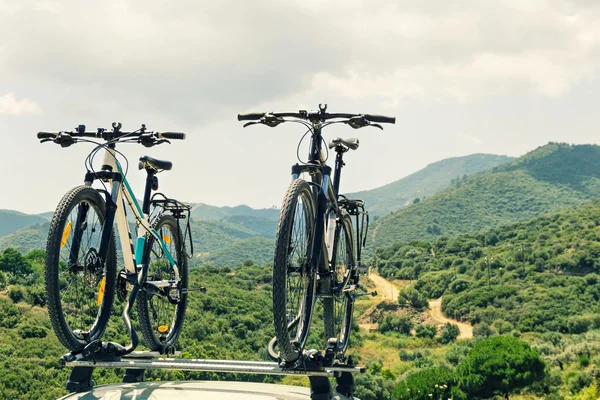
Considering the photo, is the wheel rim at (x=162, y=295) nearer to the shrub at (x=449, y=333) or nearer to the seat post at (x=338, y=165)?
the seat post at (x=338, y=165)

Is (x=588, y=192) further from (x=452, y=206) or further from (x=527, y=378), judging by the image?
(x=527, y=378)

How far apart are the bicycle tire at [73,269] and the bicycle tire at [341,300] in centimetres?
204

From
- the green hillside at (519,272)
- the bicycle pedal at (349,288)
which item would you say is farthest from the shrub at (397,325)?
the bicycle pedal at (349,288)

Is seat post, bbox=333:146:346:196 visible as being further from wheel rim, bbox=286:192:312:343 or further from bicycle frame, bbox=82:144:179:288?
bicycle frame, bbox=82:144:179:288

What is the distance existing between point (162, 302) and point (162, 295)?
1.13 feet

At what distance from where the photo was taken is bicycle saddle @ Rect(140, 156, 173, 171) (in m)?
6.38

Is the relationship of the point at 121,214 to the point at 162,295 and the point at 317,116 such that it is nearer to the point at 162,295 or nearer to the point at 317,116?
the point at 162,295

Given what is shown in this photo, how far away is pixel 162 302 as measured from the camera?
6.89 meters

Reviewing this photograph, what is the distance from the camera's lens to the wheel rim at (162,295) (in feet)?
21.6

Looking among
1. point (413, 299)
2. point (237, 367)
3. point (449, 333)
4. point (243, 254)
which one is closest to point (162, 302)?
point (237, 367)

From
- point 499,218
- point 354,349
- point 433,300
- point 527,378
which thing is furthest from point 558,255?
point 499,218

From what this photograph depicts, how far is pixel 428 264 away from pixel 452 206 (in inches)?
2399

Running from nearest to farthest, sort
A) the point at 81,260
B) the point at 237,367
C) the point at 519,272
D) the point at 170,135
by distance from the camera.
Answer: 1. the point at 237,367
2. the point at 81,260
3. the point at 170,135
4. the point at 519,272

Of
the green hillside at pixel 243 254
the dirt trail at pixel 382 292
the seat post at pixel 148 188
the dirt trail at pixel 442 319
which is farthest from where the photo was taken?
the green hillside at pixel 243 254
